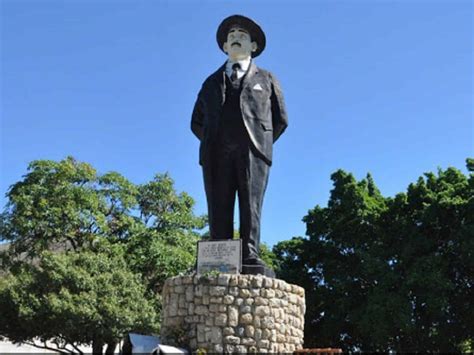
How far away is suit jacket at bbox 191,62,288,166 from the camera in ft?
36.6

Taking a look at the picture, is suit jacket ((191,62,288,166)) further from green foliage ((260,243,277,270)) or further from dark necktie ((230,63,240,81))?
green foliage ((260,243,277,270))

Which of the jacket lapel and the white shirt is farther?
the white shirt

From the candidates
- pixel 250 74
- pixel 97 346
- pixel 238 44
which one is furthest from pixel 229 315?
pixel 97 346

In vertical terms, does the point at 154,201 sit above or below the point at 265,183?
above

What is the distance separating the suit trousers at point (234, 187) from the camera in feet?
35.9

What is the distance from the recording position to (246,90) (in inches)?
443

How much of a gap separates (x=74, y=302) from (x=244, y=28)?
9.81 metres

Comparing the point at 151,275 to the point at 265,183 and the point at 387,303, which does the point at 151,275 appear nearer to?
the point at 387,303

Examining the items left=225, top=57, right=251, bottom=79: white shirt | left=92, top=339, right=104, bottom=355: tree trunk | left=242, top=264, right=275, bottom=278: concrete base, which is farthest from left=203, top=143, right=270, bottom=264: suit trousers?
left=92, top=339, right=104, bottom=355: tree trunk

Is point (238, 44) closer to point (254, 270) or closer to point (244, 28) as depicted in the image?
point (244, 28)

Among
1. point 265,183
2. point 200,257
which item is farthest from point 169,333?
point 265,183

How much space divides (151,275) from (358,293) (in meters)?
6.76

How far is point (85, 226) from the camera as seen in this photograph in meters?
20.9

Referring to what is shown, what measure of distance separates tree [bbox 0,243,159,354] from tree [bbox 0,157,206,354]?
0.84 ft
